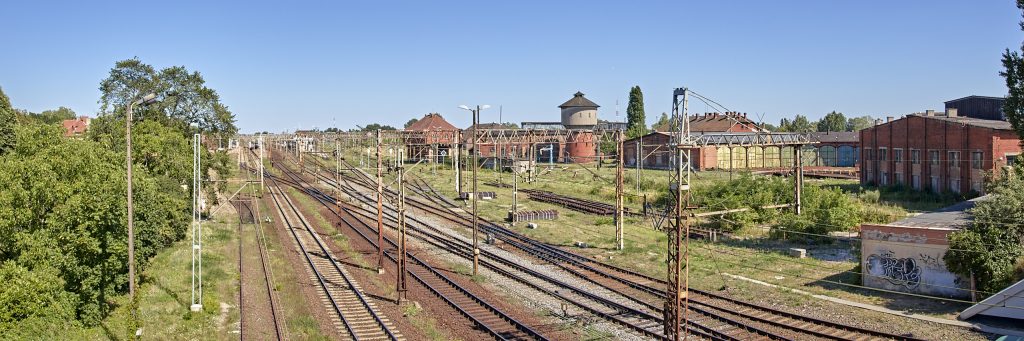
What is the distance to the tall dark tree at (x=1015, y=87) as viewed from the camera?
34812mm

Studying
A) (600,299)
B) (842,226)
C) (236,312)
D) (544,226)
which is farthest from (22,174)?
(842,226)

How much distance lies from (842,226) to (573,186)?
1257 inches

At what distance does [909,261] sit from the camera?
2523 centimetres

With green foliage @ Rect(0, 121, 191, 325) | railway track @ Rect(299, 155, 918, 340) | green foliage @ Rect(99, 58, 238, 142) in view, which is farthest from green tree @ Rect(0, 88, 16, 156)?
railway track @ Rect(299, 155, 918, 340)

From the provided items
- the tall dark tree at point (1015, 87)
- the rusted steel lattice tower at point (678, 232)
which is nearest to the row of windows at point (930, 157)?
the tall dark tree at point (1015, 87)

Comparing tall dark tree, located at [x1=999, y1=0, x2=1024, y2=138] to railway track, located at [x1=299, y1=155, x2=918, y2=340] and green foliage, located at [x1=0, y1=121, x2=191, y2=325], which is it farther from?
green foliage, located at [x1=0, y1=121, x2=191, y2=325]

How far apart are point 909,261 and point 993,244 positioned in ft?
9.13

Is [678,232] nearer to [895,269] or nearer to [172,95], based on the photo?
[895,269]

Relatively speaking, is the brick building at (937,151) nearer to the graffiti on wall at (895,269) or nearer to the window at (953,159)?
the window at (953,159)

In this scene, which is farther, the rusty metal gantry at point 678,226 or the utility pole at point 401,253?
the utility pole at point 401,253

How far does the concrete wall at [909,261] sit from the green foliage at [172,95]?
41.6 meters

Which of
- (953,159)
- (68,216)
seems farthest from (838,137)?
(68,216)

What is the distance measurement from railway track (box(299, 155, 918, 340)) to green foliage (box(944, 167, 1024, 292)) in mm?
5453

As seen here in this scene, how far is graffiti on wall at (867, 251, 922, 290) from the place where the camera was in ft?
81.8
